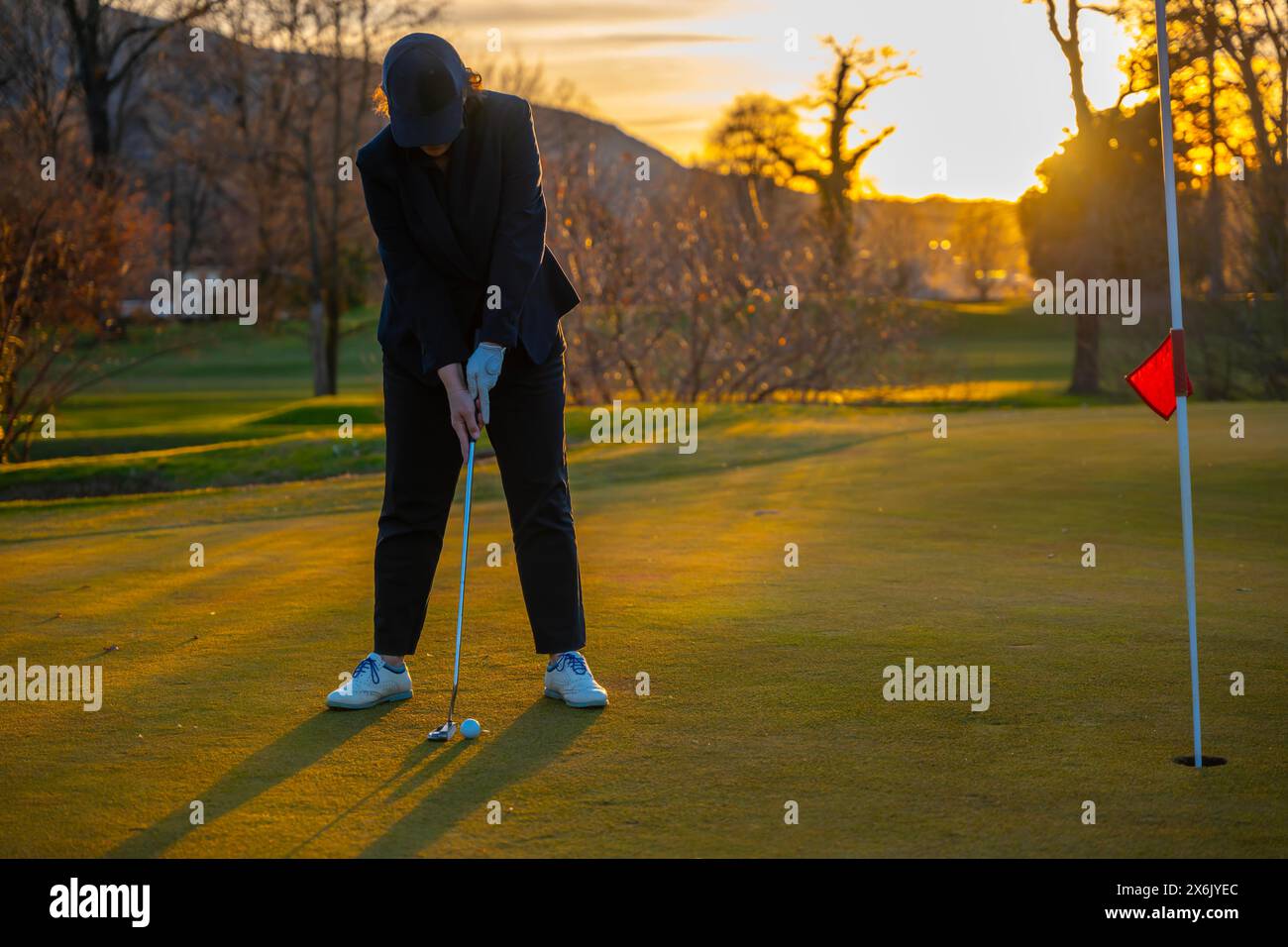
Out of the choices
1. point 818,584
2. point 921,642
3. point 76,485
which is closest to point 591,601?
point 818,584

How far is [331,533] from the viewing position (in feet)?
30.9

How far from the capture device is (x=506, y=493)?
185 inches

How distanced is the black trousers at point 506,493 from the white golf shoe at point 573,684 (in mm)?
86

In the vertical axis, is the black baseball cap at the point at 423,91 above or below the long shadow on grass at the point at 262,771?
above

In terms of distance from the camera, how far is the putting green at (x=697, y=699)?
3324 millimetres

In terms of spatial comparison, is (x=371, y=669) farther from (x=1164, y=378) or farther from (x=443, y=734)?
(x=1164, y=378)

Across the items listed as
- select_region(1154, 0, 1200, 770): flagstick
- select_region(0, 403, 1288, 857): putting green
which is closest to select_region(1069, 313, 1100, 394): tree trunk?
select_region(0, 403, 1288, 857): putting green

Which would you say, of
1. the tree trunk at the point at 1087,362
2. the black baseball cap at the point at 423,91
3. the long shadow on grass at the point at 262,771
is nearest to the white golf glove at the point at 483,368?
the black baseball cap at the point at 423,91

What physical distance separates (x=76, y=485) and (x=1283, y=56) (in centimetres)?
2654

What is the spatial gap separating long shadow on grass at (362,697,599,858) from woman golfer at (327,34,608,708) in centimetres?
16

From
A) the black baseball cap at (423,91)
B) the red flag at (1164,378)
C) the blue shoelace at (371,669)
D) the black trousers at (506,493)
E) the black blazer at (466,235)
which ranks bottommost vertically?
the blue shoelace at (371,669)

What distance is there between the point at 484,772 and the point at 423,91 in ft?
6.73

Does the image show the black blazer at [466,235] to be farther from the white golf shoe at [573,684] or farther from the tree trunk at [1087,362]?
the tree trunk at [1087,362]

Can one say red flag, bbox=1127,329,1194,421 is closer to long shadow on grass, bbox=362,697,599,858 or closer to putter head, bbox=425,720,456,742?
long shadow on grass, bbox=362,697,599,858
